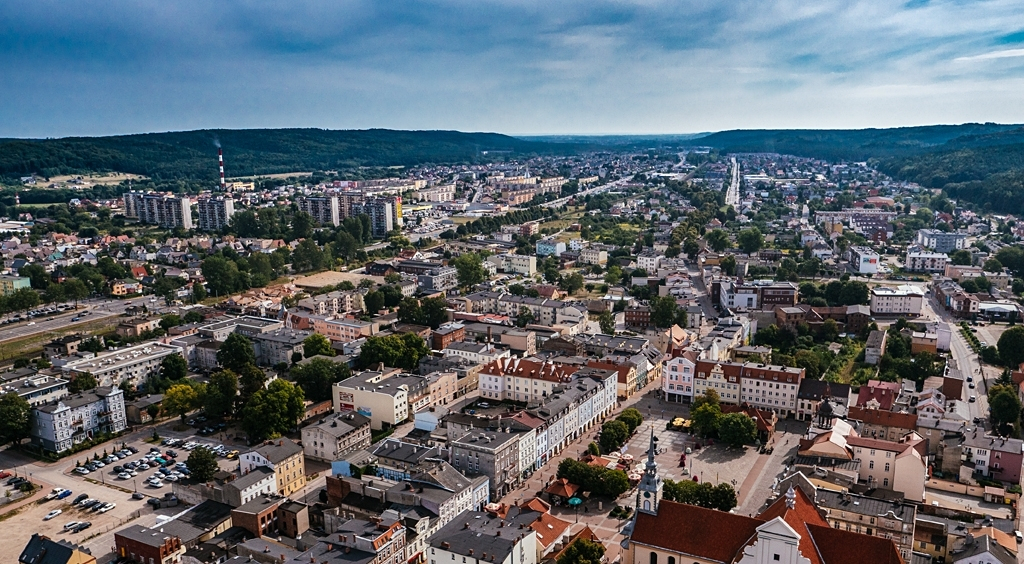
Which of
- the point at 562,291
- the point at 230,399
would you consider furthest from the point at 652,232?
the point at 230,399

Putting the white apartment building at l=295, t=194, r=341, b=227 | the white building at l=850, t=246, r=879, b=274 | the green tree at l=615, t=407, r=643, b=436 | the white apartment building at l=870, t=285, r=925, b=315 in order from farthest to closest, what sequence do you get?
the white apartment building at l=295, t=194, r=341, b=227
the white building at l=850, t=246, r=879, b=274
the white apartment building at l=870, t=285, r=925, b=315
the green tree at l=615, t=407, r=643, b=436

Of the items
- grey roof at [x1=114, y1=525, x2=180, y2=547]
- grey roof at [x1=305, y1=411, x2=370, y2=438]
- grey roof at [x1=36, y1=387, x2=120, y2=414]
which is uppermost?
grey roof at [x1=36, y1=387, x2=120, y2=414]

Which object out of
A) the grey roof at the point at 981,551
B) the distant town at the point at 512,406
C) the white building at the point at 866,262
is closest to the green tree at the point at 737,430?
the distant town at the point at 512,406

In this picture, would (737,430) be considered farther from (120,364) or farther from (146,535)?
(120,364)

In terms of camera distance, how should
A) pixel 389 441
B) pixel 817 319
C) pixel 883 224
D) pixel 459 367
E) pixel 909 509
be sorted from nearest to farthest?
1. pixel 909 509
2. pixel 389 441
3. pixel 459 367
4. pixel 817 319
5. pixel 883 224

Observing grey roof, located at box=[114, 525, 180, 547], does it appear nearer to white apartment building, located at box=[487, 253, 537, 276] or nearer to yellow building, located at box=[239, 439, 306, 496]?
yellow building, located at box=[239, 439, 306, 496]

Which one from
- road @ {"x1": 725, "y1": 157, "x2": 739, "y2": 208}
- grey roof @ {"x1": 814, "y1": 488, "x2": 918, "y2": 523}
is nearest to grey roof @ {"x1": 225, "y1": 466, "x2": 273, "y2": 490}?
grey roof @ {"x1": 814, "y1": 488, "x2": 918, "y2": 523}

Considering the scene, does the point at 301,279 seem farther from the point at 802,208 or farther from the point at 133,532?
the point at 802,208
